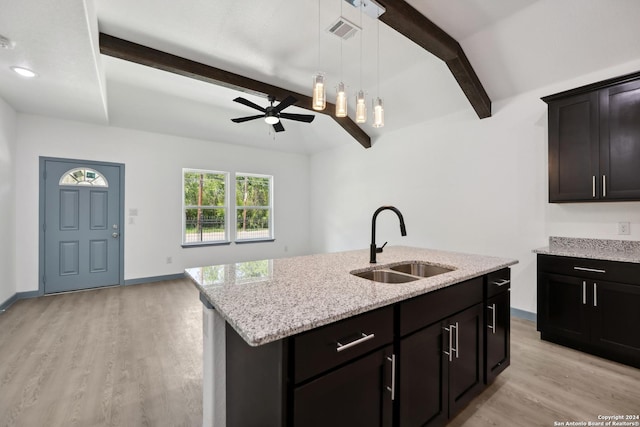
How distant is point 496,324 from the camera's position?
1938 mm

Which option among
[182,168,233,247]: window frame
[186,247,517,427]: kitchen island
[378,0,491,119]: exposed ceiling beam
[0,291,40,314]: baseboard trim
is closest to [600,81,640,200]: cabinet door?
[378,0,491,119]: exposed ceiling beam

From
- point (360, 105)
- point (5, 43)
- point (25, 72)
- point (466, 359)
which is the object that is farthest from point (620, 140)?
point (25, 72)

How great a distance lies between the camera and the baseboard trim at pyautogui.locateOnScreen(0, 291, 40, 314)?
11.8ft

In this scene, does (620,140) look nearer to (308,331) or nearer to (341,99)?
(341,99)

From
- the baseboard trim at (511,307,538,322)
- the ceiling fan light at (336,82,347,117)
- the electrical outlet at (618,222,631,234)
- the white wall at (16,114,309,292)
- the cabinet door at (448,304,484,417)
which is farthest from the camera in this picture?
the white wall at (16,114,309,292)

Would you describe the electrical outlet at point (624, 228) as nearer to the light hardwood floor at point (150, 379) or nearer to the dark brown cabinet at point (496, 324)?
the light hardwood floor at point (150, 379)

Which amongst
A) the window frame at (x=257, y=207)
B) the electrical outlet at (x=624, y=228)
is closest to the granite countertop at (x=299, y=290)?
the electrical outlet at (x=624, y=228)

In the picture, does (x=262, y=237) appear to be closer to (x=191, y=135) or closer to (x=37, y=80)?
(x=191, y=135)

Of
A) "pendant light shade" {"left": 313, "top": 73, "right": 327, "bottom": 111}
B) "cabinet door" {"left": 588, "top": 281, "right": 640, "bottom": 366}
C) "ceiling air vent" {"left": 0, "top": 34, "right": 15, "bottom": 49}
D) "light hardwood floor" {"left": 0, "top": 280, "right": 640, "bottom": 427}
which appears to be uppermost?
"ceiling air vent" {"left": 0, "top": 34, "right": 15, "bottom": 49}

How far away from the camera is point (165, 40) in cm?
302

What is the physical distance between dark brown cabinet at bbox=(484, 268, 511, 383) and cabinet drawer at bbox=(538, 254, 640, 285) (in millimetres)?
1005

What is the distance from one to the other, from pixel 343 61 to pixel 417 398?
3.49 m

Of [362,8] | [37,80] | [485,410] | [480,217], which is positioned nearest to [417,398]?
[485,410]

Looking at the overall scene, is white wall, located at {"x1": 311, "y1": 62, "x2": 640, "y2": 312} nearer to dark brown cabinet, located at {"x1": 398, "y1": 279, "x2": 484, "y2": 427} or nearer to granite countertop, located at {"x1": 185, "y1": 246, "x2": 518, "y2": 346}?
granite countertop, located at {"x1": 185, "y1": 246, "x2": 518, "y2": 346}
